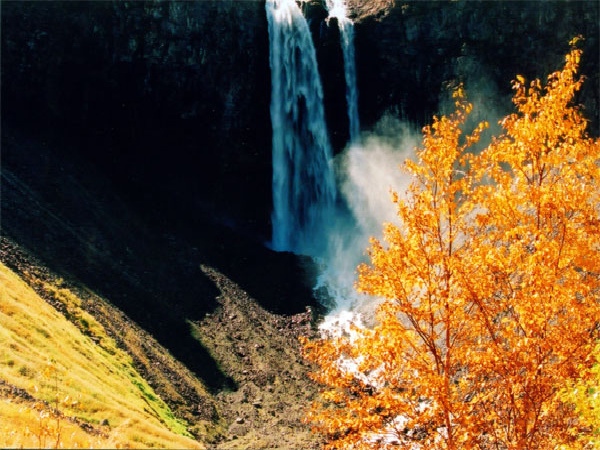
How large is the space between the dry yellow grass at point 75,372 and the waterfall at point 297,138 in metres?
28.0

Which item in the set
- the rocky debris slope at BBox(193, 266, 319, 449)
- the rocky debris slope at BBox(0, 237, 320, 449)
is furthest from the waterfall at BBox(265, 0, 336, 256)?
the rocky debris slope at BBox(0, 237, 320, 449)

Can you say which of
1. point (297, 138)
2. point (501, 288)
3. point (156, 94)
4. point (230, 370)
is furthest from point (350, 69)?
point (501, 288)

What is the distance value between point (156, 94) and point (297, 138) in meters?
A: 15.6

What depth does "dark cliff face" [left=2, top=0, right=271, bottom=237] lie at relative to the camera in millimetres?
48875

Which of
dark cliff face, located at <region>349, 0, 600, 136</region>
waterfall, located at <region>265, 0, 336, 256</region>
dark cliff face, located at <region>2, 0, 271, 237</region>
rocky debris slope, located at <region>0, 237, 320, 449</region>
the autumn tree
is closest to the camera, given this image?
the autumn tree

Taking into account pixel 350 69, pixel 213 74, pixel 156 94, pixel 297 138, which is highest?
pixel 350 69

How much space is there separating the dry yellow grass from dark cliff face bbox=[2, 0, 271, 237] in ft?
64.9

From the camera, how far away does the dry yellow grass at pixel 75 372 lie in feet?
65.9

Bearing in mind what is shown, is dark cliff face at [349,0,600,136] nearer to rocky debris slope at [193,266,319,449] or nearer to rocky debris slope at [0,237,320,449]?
rocky debris slope at [193,266,319,449]

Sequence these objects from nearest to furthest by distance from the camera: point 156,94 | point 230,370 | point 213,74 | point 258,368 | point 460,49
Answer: point 230,370
point 258,368
point 156,94
point 213,74
point 460,49

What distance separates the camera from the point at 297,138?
56875 millimetres

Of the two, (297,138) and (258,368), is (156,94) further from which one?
(258,368)

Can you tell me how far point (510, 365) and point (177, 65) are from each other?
49565mm

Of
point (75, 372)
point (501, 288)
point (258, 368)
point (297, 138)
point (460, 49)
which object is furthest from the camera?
point (460, 49)
